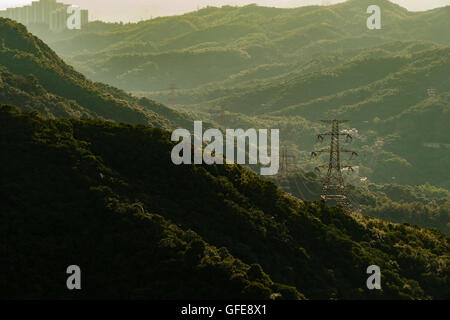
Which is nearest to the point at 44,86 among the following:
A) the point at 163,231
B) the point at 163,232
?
the point at 163,231

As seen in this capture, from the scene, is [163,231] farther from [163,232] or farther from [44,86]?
[44,86]

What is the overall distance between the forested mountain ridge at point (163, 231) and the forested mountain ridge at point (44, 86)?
6174cm

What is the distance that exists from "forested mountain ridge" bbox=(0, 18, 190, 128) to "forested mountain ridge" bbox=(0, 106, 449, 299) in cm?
6174

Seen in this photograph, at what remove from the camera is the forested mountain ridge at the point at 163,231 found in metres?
54.8

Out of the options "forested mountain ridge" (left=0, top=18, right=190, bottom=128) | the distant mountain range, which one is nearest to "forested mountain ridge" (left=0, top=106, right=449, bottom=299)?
the distant mountain range

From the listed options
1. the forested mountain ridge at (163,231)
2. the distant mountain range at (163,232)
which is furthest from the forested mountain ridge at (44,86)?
the forested mountain ridge at (163,231)

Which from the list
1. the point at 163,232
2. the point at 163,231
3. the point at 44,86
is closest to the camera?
the point at 163,232

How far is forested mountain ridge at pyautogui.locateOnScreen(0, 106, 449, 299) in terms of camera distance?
54.8 m

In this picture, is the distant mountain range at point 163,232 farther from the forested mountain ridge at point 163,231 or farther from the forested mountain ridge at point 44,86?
the forested mountain ridge at point 44,86

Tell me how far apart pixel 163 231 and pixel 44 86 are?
107 meters

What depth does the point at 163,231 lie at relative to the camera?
59844mm

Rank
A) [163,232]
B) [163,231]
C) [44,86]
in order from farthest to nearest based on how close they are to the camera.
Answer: [44,86] → [163,231] → [163,232]
